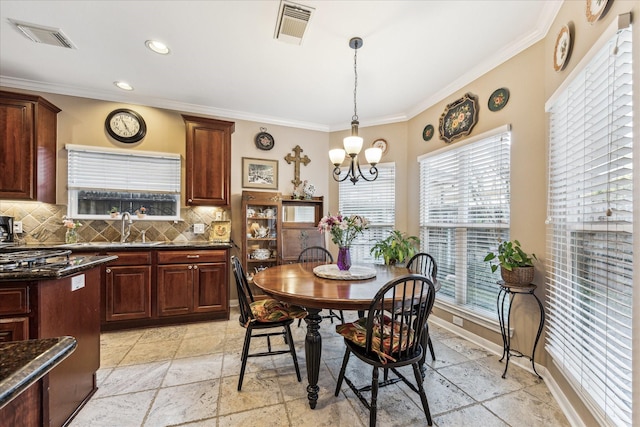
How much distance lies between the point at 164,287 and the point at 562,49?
4.31 m

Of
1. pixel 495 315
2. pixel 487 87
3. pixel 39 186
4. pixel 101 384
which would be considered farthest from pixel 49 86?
pixel 495 315

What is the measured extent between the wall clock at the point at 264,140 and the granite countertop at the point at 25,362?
12.4ft

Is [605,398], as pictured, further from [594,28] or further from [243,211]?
[243,211]

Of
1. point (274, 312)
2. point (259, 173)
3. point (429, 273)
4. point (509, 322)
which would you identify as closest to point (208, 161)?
point (259, 173)

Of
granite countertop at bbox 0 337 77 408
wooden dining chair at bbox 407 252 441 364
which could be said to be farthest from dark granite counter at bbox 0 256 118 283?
wooden dining chair at bbox 407 252 441 364

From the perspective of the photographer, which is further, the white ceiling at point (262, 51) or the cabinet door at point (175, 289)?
the cabinet door at point (175, 289)

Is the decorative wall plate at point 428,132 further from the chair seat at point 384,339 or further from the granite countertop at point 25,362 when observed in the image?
the granite countertop at point 25,362

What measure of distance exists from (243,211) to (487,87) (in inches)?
128

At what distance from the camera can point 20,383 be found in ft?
1.69

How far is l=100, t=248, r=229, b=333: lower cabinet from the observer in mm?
3096

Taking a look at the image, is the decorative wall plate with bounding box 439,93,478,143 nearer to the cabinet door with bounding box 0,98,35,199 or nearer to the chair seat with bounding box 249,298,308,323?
the chair seat with bounding box 249,298,308,323

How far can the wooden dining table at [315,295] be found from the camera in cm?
166

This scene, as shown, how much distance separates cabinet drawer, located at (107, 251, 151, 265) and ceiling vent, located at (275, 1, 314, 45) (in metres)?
2.74

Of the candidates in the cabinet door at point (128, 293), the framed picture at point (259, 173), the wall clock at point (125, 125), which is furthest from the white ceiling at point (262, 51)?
the cabinet door at point (128, 293)
